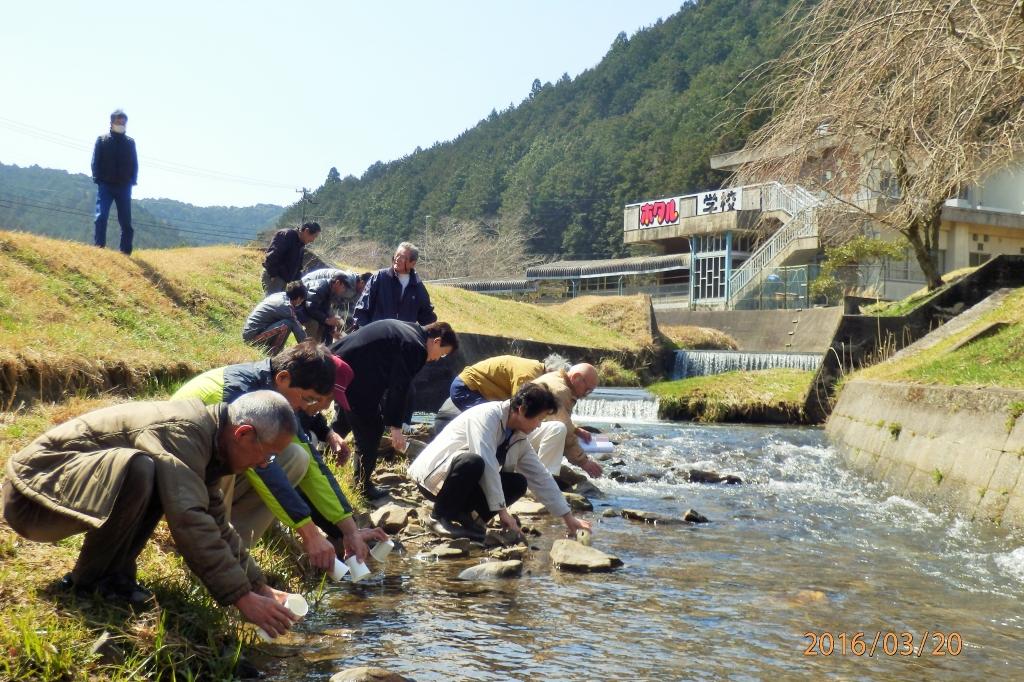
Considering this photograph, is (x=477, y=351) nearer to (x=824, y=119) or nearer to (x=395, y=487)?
(x=824, y=119)

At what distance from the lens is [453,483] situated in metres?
6.77

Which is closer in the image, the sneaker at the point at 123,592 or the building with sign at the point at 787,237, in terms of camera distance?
the sneaker at the point at 123,592

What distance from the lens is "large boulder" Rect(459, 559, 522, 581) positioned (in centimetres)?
609

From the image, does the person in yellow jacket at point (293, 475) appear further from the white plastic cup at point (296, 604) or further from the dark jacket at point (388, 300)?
the dark jacket at point (388, 300)

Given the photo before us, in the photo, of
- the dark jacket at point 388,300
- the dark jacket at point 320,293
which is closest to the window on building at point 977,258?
the dark jacket at point 320,293

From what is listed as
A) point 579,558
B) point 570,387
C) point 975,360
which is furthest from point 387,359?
point 975,360

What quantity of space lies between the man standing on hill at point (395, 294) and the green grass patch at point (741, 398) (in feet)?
36.3

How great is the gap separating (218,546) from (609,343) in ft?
91.9

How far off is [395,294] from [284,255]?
2.86m

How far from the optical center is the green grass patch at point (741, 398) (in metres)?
18.7

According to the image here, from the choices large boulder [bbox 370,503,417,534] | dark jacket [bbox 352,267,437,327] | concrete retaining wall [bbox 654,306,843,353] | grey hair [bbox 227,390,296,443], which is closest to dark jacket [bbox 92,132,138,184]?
dark jacket [bbox 352,267,437,327]

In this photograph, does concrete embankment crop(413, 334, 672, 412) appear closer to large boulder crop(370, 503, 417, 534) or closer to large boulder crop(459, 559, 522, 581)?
large boulder crop(370, 503, 417, 534)

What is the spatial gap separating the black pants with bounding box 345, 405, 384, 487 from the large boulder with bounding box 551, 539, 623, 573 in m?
1.89

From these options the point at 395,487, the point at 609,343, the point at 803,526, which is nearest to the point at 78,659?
the point at 395,487
